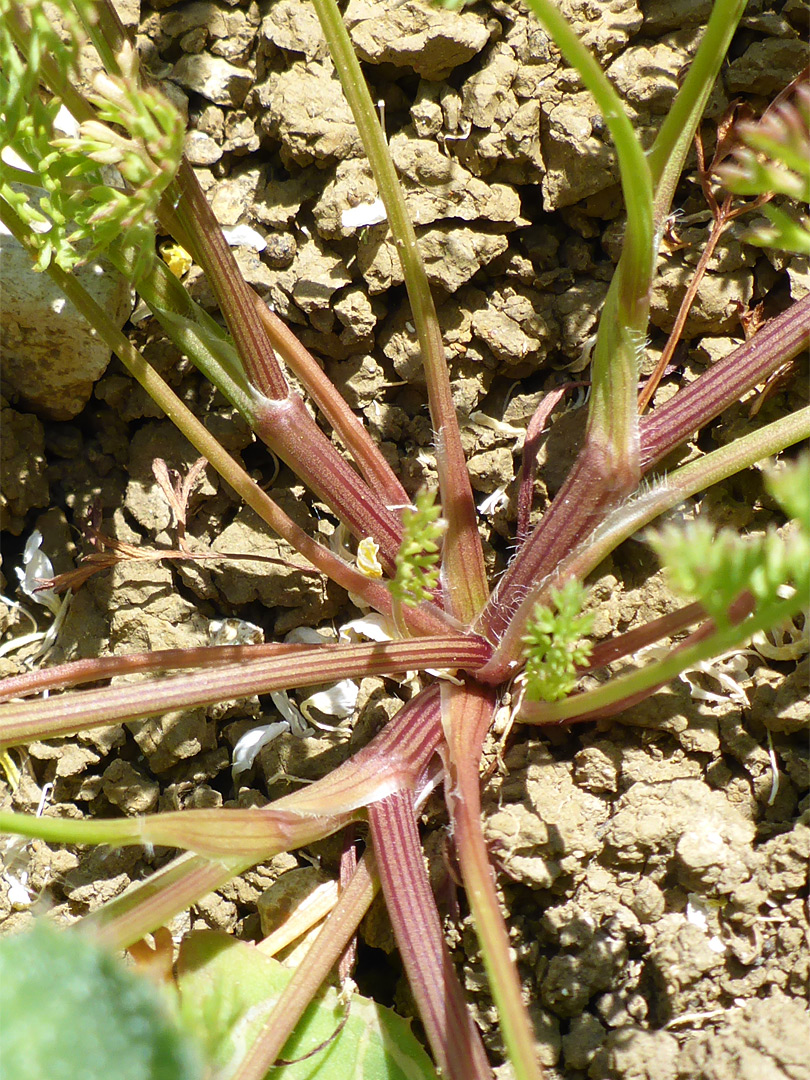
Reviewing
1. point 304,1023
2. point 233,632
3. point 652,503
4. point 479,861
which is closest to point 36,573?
point 233,632

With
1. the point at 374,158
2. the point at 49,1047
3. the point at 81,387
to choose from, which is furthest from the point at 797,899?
the point at 81,387

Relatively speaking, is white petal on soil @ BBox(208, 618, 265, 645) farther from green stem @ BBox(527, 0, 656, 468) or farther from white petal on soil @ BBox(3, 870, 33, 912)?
green stem @ BBox(527, 0, 656, 468)

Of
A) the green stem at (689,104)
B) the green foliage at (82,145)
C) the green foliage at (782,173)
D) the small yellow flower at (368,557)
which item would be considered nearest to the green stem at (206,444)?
the small yellow flower at (368,557)

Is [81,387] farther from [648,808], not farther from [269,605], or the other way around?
[648,808]

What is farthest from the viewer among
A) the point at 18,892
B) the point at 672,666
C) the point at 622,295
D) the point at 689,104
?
the point at 18,892

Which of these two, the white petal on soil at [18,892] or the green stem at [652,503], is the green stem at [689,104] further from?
the white petal on soil at [18,892]

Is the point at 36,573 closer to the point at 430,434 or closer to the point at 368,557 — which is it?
the point at 368,557

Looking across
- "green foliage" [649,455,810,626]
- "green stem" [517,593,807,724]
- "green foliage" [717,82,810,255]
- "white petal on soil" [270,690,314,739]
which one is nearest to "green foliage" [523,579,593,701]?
"green stem" [517,593,807,724]
